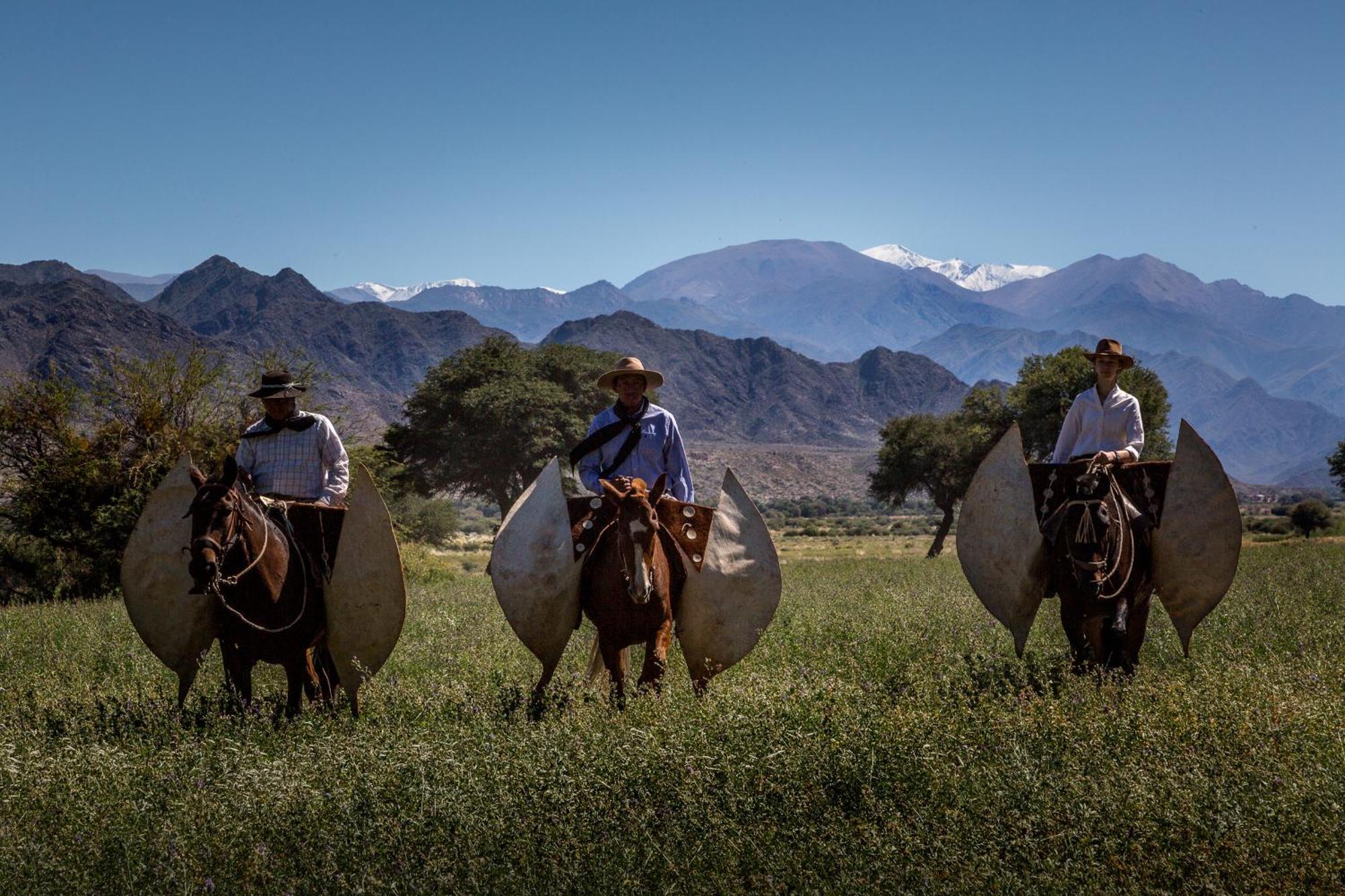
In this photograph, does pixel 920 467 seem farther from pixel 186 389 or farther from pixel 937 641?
pixel 937 641

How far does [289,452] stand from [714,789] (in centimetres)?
488

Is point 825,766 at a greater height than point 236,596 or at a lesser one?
lesser

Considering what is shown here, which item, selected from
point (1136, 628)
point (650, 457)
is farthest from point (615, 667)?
point (1136, 628)

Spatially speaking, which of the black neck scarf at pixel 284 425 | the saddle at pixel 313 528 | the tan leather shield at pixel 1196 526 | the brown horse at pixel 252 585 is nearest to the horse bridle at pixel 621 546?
the saddle at pixel 313 528

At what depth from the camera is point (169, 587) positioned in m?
8.16

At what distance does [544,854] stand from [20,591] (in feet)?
76.6

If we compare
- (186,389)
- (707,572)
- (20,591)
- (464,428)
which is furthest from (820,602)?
(464,428)

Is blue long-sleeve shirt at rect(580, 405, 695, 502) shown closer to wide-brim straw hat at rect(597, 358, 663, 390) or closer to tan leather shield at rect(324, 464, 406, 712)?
wide-brim straw hat at rect(597, 358, 663, 390)

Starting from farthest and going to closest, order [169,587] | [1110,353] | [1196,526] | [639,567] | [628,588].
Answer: [1110,353] → [1196,526] → [169,587] → [628,588] → [639,567]

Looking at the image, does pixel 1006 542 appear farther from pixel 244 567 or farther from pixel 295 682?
pixel 244 567

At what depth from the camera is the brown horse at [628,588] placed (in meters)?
7.29

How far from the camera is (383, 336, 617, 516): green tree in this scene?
3712cm

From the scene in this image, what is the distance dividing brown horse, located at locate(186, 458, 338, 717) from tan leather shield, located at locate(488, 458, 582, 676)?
1.50m

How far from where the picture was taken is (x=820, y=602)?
52.1 ft
